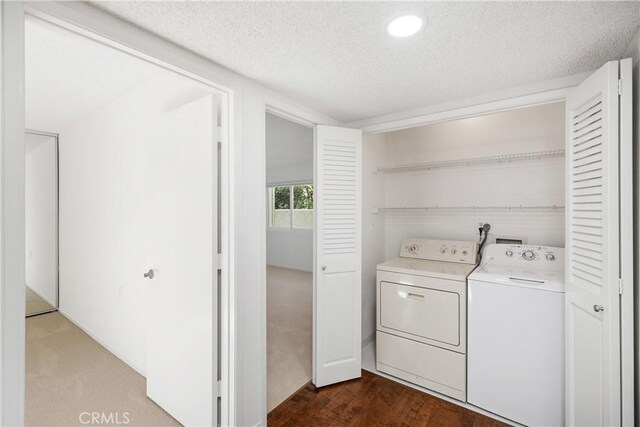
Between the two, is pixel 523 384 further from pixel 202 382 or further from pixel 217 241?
pixel 217 241

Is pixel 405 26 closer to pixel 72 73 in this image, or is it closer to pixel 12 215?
pixel 12 215

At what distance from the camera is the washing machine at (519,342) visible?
1.82 metres

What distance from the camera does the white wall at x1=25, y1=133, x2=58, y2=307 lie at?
3744 mm

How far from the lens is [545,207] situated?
2.33 m

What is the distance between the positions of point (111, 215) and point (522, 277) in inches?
134

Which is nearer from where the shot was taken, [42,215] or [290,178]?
[42,215]

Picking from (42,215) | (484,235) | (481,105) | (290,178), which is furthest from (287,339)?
(290,178)

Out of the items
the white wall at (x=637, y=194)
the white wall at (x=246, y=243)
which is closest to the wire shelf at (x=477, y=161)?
the white wall at (x=637, y=194)

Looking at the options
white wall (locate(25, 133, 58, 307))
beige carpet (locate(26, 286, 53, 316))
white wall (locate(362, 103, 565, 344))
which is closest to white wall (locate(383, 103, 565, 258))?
white wall (locate(362, 103, 565, 344))

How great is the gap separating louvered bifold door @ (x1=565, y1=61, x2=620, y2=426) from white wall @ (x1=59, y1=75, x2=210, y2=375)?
2254mm

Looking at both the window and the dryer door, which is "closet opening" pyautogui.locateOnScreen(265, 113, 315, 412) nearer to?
the window

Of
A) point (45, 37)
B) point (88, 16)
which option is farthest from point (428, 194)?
point (45, 37)

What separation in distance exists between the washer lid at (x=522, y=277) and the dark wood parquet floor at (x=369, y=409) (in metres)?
0.94

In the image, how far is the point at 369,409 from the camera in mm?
2068
